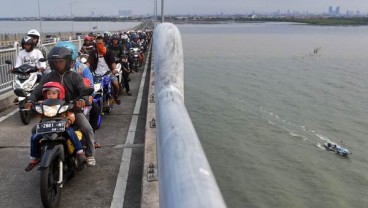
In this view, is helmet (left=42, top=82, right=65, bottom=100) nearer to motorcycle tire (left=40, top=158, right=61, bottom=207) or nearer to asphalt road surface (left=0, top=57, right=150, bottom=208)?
motorcycle tire (left=40, top=158, right=61, bottom=207)

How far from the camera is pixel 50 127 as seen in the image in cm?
464

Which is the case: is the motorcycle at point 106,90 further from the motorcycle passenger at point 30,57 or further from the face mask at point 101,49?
the motorcycle passenger at point 30,57

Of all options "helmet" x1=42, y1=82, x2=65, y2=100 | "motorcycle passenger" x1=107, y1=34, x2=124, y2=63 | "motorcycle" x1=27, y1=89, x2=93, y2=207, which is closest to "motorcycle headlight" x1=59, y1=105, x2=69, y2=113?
"motorcycle" x1=27, y1=89, x2=93, y2=207

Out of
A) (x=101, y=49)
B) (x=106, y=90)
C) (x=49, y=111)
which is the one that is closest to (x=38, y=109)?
(x=49, y=111)

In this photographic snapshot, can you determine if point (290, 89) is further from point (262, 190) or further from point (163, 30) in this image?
point (163, 30)

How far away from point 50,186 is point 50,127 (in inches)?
23.3

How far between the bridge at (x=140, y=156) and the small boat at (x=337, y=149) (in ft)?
22.3

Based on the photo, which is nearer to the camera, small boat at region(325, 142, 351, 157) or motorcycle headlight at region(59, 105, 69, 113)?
motorcycle headlight at region(59, 105, 69, 113)

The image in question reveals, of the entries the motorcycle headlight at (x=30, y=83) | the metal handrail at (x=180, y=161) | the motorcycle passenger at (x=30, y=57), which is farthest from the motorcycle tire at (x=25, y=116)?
the metal handrail at (x=180, y=161)

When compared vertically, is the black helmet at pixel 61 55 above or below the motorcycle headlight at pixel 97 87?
above

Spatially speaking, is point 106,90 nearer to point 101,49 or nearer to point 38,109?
point 101,49

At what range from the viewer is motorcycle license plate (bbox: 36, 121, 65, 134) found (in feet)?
15.2

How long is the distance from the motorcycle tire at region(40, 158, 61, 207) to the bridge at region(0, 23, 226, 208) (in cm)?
24

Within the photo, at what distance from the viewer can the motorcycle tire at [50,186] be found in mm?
4391
